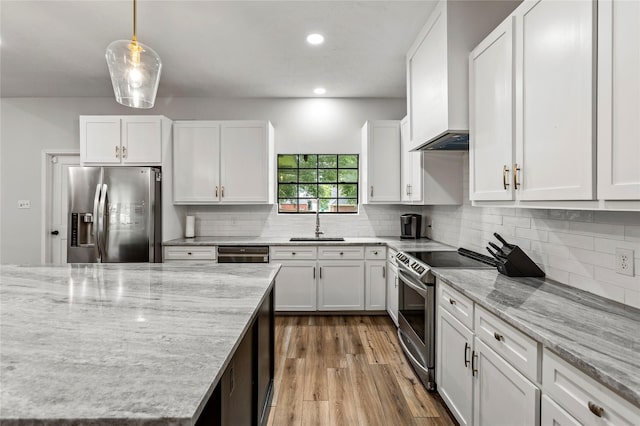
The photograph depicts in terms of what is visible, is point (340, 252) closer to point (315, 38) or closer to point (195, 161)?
point (195, 161)

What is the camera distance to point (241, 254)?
3.93 meters

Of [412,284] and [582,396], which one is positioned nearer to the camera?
[582,396]

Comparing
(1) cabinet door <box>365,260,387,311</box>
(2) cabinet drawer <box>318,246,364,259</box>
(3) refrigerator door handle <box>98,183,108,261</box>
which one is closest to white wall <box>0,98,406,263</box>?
(3) refrigerator door handle <box>98,183,108,261</box>

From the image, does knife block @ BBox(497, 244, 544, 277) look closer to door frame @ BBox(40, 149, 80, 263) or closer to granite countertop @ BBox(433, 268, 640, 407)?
granite countertop @ BBox(433, 268, 640, 407)

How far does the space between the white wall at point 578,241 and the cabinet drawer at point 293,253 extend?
189 cm

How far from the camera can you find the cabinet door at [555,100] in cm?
131

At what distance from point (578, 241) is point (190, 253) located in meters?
3.55

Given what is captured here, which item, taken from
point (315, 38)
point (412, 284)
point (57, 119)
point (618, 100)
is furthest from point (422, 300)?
point (57, 119)

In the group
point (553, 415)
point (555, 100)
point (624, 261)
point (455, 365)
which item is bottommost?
point (455, 365)

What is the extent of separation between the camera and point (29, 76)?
384cm

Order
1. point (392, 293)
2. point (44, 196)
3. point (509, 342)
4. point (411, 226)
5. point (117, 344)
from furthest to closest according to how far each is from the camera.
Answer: point (44, 196) → point (411, 226) → point (392, 293) → point (509, 342) → point (117, 344)

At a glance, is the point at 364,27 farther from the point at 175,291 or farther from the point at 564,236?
the point at 175,291

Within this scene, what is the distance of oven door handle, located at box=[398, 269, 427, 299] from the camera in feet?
7.94

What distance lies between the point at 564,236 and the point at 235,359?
184 cm
